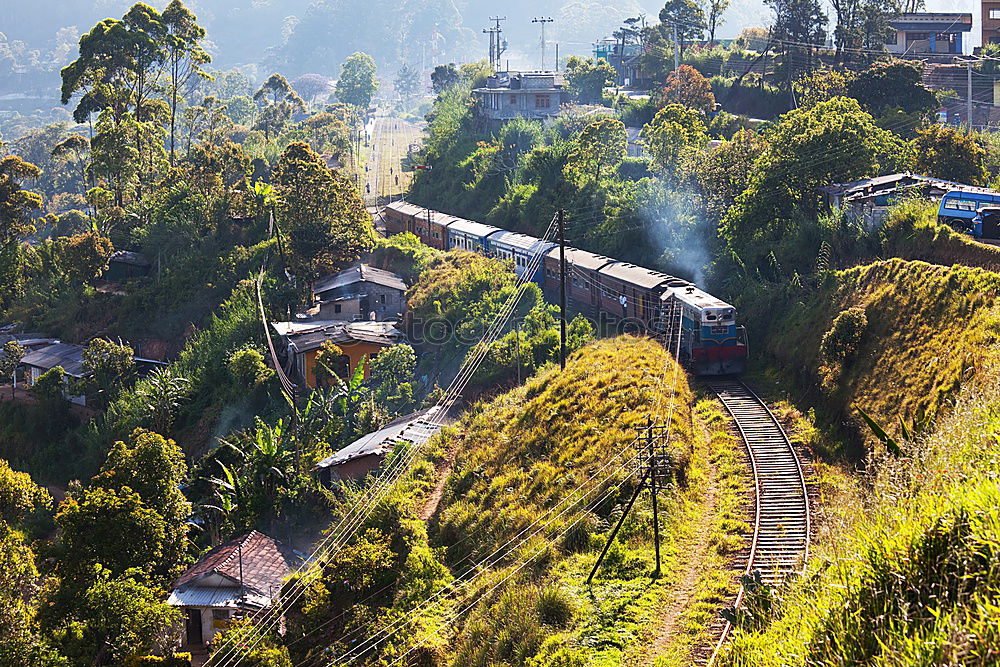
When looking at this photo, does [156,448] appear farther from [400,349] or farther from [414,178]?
[414,178]

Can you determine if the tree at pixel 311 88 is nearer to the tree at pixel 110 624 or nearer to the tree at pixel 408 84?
the tree at pixel 408 84

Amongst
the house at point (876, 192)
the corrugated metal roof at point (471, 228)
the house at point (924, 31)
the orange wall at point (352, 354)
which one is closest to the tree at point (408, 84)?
the house at point (924, 31)

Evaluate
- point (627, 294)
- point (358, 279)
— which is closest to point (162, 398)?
point (358, 279)

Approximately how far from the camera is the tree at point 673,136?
4147 cm

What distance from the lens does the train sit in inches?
1011

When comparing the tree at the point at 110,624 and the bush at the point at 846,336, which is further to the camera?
the bush at the point at 846,336

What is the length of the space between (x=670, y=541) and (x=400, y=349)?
16.8 metres

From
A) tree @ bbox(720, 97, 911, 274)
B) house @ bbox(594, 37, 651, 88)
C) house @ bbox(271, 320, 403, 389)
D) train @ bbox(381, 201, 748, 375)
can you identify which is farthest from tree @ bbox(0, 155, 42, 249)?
house @ bbox(594, 37, 651, 88)

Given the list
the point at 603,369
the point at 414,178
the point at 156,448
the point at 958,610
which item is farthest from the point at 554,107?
the point at 958,610

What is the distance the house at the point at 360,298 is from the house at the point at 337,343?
3.27m

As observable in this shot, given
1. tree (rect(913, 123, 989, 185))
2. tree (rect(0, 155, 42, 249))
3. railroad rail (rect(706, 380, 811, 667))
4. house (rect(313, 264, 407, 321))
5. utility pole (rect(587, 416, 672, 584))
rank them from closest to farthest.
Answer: railroad rail (rect(706, 380, 811, 667)) → utility pole (rect(587, 416, 672, 584)) → tree (rect(913, 123, 989, 185)) → house (rect(313, 264, 407, 321)) → tree (rect(0, 155, 42, 249))

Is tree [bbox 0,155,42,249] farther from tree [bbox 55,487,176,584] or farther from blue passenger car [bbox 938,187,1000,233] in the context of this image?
blue passenger car [bbox 938,187,1000,233]

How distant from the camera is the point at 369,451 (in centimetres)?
2627

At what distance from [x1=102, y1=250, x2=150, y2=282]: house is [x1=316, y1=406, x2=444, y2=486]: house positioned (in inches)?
999
